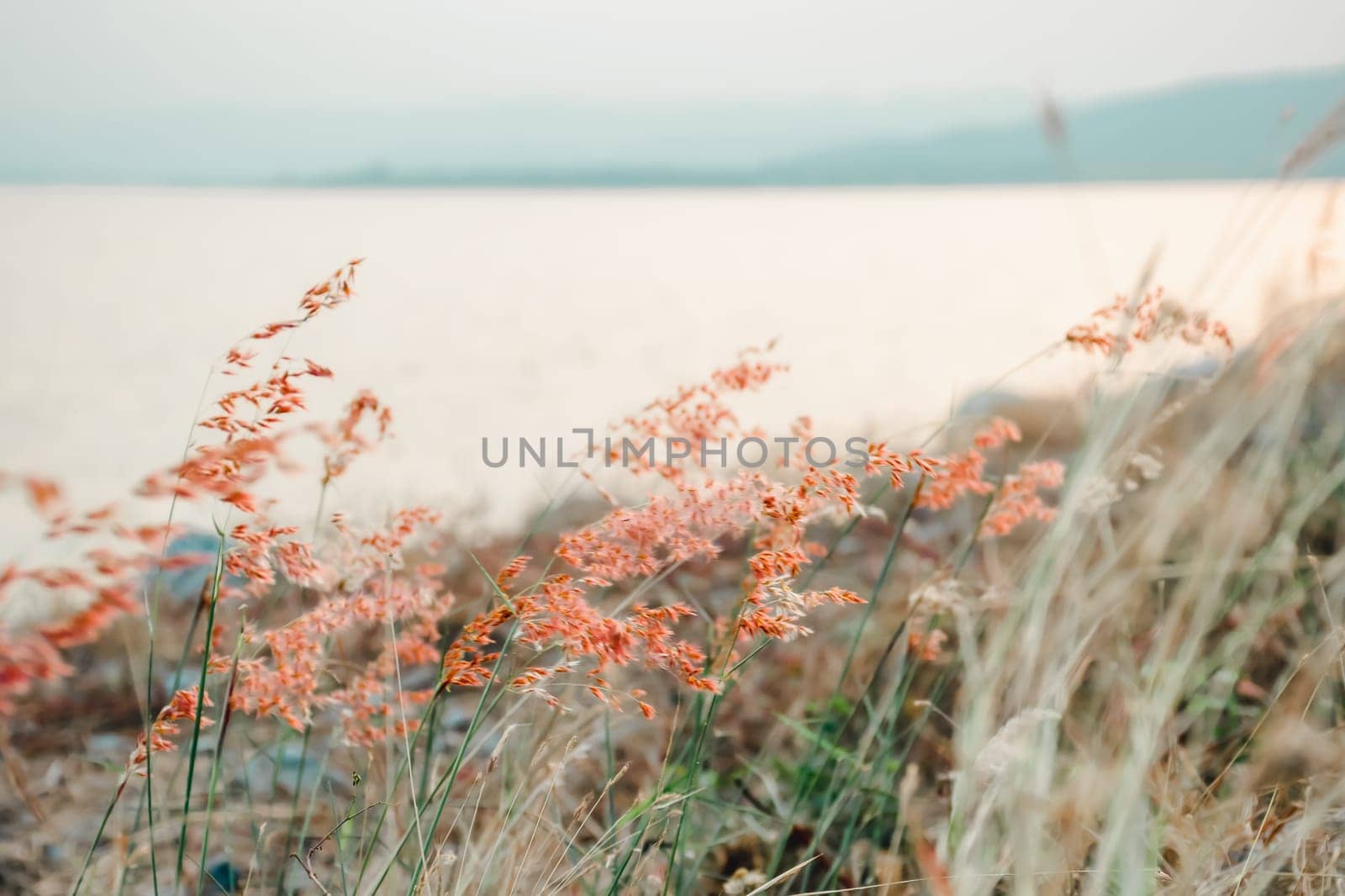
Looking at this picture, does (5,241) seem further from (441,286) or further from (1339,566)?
(1339,566)

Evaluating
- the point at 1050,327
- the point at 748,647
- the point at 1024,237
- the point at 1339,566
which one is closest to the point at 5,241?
the point at 1050,327

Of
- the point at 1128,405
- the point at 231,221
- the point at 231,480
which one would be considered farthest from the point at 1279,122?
the point at 231,221

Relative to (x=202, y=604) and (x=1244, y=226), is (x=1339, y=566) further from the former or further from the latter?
(x=202, y=604)

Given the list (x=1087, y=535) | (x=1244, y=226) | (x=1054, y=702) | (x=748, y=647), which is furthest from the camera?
(x=1087, y=535)

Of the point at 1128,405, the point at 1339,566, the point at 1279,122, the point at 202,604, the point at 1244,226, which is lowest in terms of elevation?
the point at 1339,566

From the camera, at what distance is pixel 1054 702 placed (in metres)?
1.49

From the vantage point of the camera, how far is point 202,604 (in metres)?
1.23

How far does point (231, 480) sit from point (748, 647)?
1152 millimetres

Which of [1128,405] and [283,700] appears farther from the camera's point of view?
[1128,405]

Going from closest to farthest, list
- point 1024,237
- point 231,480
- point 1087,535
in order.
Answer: point 231,480
point 1087,535
point 1024,237

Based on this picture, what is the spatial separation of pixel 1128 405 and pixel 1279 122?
0.63m

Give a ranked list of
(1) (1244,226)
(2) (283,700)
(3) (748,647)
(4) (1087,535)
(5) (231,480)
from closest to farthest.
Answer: (5) (231,480)
(2) (283,700)
(1) (1244,226)
(3) (748,647)
(4) (1087,535)

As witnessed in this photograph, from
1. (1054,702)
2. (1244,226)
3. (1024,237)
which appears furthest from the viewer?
(1024,237)

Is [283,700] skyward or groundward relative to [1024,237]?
groundward
